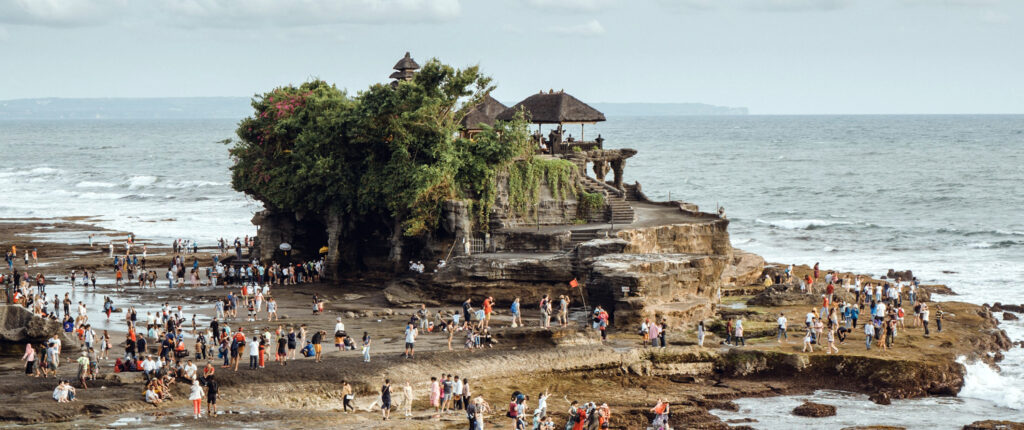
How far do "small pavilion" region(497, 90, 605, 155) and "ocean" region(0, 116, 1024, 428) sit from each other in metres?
17.3

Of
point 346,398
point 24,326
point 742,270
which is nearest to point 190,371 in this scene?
point 346,398

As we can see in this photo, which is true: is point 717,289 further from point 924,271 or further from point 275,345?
point 924,271

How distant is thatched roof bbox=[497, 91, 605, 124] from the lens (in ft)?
152

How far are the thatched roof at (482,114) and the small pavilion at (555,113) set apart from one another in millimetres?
779

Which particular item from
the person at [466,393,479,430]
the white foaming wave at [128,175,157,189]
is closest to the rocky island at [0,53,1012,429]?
the person at [466,393,479,430]

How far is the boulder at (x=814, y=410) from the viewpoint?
28.7 metres

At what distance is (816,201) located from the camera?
88.3 metres

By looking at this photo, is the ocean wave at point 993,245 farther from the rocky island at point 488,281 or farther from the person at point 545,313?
the person at point 545,313

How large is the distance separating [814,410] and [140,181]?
90.8m

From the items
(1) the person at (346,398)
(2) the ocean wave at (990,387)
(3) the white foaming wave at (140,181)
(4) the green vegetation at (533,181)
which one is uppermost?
(4) the green vegetation at (533,181)

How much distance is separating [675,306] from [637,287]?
1.51 metres

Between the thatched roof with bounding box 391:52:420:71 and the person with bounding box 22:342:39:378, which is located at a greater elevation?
A: the thatched roof with bounding box 391:52:420:71

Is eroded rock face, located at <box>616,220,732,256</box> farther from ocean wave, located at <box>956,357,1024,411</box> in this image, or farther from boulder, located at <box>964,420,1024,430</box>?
boulder, located at <box>964,420,1024,430</box>

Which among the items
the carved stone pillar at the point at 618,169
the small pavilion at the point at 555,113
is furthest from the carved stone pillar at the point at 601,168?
the small pavilion at the point at 555,113
